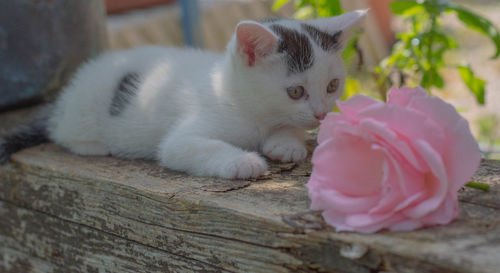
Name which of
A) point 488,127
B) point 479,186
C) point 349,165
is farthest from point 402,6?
point 488,127

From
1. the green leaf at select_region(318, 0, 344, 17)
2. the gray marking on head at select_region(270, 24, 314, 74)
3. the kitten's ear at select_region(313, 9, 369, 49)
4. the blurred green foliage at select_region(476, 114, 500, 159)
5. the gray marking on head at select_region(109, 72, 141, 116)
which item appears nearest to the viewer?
the gray marking on head at select_region(270, 24, 314, 74)

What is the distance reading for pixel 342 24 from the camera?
1.62 meters

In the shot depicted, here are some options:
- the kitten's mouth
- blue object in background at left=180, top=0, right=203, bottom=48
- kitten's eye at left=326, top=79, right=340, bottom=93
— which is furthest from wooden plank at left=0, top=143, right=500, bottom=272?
blue object in background at left=180, top=0, right=203, bottom=48

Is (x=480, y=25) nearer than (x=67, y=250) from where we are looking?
No

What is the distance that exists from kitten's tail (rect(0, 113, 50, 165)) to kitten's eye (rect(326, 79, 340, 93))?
104cm

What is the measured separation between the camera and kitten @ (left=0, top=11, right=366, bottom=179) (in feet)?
4.85

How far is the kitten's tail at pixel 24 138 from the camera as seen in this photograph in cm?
178

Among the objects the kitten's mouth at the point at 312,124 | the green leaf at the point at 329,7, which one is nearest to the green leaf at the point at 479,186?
the kitten's mouth at the point at 312,124

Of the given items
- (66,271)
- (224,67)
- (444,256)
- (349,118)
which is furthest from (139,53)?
(444,256)

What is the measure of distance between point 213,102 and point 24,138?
0.72 metres

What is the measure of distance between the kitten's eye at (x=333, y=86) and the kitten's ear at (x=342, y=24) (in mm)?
119

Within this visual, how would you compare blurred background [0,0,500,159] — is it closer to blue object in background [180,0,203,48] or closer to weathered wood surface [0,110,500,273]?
weathered wood surface [0,110,500,273]

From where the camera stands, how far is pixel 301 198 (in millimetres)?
1213

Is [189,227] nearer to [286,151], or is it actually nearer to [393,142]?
[286,151]
